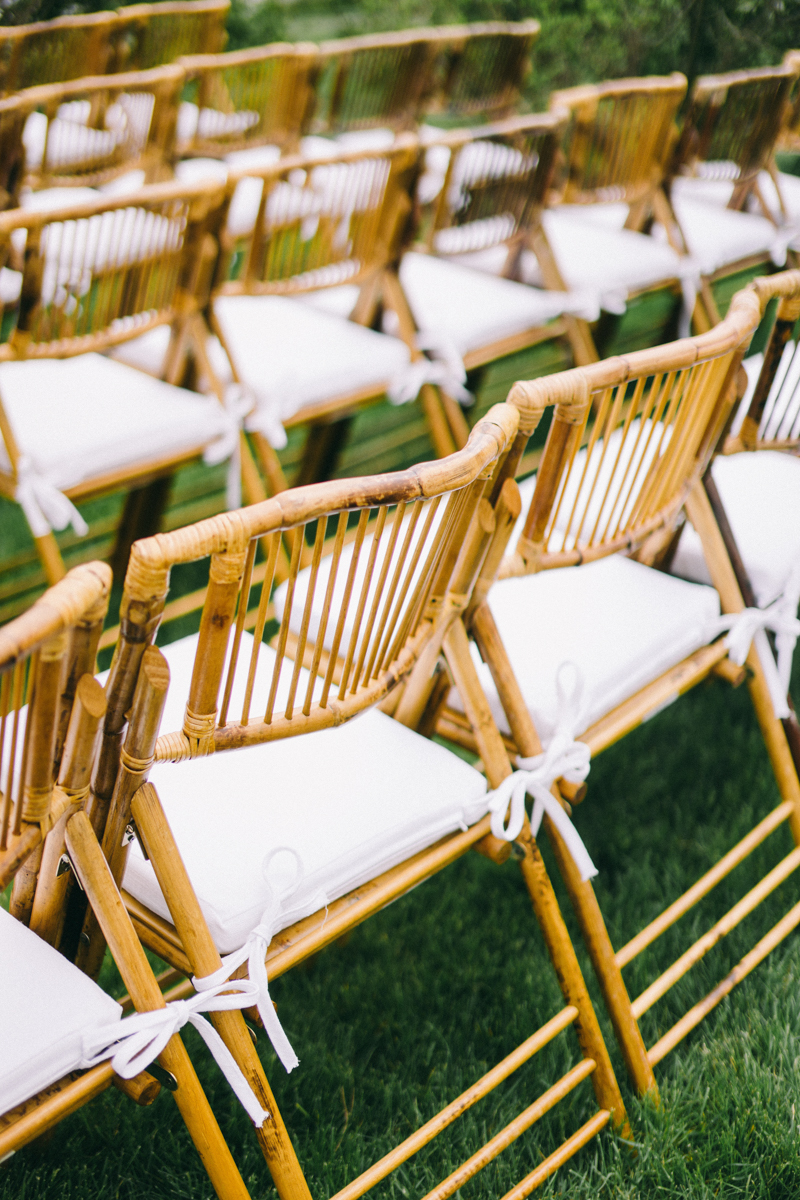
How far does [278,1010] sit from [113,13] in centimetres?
356

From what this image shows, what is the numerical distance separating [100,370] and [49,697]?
1.84m

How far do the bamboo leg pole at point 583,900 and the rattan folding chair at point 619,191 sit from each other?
2033mm

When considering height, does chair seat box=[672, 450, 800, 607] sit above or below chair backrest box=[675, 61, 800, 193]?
below

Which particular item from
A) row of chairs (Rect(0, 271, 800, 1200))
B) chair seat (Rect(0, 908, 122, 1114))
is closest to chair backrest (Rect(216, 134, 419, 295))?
row of chairs (Rect(0, 271, 800, 1200))

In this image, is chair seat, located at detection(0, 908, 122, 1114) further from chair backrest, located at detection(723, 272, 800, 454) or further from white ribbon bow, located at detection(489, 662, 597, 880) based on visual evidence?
chair backrest, located at detection(723, 272, 800, 454)

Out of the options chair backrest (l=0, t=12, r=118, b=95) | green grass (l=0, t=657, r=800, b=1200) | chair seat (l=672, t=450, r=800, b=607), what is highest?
chair backrest (l=0, t=12, r=118, b=95)

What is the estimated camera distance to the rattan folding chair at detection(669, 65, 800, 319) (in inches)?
147

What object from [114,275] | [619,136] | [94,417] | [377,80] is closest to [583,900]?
[94,417]

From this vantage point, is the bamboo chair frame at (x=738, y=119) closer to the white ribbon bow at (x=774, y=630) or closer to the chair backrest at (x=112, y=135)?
the chair backrest at (x=112, y=135)

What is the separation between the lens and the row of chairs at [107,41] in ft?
11.6

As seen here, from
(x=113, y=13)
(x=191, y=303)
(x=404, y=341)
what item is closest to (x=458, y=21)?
(x=113, y=13)

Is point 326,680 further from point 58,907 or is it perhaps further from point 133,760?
point 58,907

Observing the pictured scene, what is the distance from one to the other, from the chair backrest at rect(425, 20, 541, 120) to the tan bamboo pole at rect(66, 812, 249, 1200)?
387 centimetres

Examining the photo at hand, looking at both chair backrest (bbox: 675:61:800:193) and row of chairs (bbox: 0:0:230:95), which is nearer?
row of chairs (bbox: 0:0:230:95)
